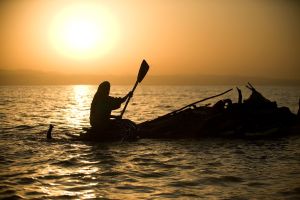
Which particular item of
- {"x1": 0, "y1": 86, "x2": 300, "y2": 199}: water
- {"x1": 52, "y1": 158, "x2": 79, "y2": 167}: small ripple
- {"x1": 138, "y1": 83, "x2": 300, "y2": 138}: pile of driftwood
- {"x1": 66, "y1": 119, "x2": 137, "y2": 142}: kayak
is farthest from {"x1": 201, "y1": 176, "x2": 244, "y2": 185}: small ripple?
{"x1": 138, "y1": 83, "x2": 300, "y2": 138}: pile of driftwood

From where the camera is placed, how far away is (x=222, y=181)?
9.16m

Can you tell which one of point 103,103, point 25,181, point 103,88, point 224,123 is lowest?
point 25,181

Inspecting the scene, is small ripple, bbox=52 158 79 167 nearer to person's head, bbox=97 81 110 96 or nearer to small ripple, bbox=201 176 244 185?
person's head, bbox=97 81 110 96

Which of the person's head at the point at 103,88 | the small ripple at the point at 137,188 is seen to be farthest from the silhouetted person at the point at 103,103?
the small ripple at the point at 137,188

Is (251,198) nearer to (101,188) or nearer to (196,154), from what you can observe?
(101,188)

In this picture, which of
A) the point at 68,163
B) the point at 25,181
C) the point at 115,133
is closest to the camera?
the point at 25,181

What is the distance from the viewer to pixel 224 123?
17.5 metres

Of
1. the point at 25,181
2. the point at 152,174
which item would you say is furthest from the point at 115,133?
the point at 25,181

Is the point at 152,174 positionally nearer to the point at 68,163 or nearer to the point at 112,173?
the point at 112,173

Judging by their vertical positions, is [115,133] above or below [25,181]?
above

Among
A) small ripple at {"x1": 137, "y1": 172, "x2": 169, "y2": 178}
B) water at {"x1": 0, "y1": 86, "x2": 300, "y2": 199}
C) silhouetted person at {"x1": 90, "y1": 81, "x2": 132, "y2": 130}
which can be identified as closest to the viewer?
water at {"x1": 0, "y1": 86, "x2": 300, "y2": 199}

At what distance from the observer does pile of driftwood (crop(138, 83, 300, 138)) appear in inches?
678

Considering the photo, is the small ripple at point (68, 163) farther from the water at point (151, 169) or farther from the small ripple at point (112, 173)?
the small ripple at point (112, 173)

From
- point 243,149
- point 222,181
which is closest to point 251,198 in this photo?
point 222,181
